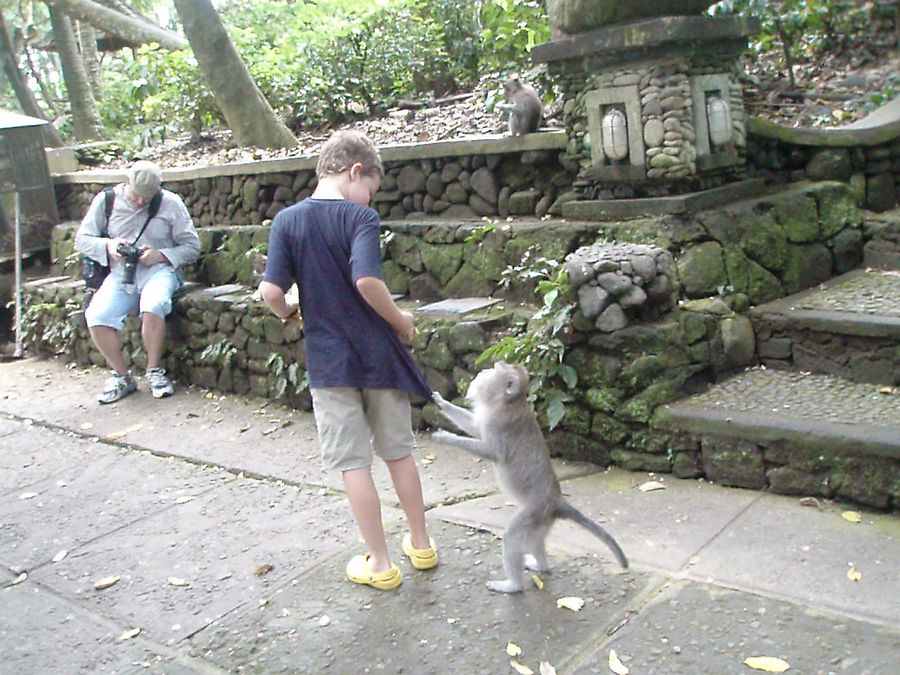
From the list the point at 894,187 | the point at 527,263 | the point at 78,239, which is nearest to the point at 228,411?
the point at 78,239

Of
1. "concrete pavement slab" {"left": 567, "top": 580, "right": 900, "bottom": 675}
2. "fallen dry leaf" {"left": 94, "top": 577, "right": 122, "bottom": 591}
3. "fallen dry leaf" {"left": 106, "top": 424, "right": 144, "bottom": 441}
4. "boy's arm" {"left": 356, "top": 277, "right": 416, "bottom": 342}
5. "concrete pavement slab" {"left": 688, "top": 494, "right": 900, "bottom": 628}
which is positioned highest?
"boy's arm" {"left": 356, "top": 277, "right": 416, "bottom": 342}

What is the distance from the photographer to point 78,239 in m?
6.97

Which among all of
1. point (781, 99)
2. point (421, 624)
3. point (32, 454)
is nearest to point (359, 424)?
point (421, 624)

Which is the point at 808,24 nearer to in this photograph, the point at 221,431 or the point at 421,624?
the point at 221,431

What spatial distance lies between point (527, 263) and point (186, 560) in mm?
2588

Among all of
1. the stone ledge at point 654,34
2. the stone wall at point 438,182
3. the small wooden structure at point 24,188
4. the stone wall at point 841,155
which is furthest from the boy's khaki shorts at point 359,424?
the small wooden structure at point 24,188

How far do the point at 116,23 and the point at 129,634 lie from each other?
12081mm

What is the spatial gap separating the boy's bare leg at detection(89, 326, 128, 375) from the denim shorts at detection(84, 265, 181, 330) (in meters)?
0.05

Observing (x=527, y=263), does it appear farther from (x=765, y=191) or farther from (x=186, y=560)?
(x=186, y=560)

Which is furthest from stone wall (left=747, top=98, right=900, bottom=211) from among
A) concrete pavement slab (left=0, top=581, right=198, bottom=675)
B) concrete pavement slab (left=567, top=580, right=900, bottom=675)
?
concrete pavement slab (left=0, top=581, right=198, bottom=675)

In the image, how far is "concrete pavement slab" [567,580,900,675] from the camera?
2.75 metres

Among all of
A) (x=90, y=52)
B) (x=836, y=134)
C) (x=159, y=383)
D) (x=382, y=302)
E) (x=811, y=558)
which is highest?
(x=90, y=52)

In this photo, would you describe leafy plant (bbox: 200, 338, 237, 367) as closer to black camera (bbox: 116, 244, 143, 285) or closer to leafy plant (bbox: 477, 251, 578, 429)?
black camera (bbox: 116, 244, 143, 285)

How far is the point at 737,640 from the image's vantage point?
2.90 metres
